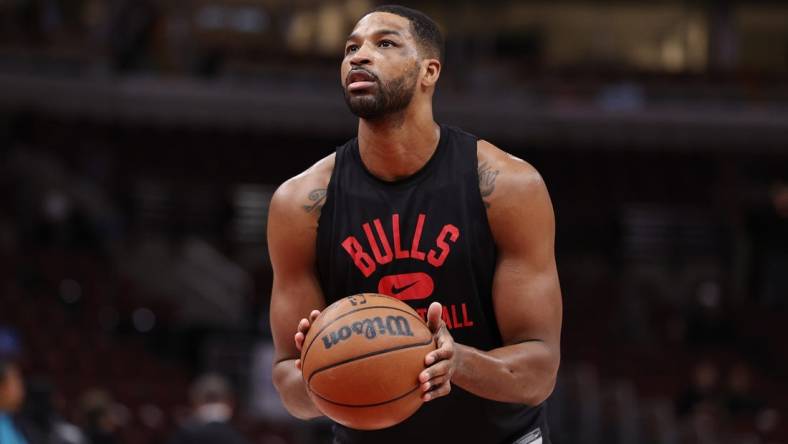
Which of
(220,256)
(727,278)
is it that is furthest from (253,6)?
(727,278)

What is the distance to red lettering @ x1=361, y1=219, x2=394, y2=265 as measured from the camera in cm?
425

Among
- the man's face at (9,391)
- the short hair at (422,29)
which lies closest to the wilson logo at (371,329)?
the short hair at (422,29)

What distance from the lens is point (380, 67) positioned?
4.16 m

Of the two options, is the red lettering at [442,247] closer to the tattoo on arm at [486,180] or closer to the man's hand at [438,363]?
the tattoo on arm at [486,180]

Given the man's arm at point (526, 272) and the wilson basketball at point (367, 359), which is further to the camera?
the man's arm at point (526, 272)

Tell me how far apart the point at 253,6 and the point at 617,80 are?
23.8 feet

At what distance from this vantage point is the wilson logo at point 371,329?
3664 millimetres

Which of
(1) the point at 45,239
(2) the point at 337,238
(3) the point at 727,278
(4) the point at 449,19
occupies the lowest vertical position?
(3) the point at 727,278

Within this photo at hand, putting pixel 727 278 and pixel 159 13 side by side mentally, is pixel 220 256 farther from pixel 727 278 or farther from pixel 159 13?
pixel 727 278

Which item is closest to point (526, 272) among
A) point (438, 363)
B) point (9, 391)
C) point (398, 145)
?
point (398, 145)

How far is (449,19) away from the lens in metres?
26.2

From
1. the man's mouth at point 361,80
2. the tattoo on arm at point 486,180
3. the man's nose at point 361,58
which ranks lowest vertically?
the tattoo on arm at point 486,180

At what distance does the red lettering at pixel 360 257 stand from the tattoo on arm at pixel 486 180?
44 centimetres

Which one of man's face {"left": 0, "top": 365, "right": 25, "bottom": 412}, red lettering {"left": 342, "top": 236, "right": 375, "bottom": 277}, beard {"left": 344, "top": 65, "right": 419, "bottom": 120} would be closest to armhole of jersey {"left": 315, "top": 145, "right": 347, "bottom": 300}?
red lettering {"left": 342, "top": 236, "right": 375, "bottom": 277}
